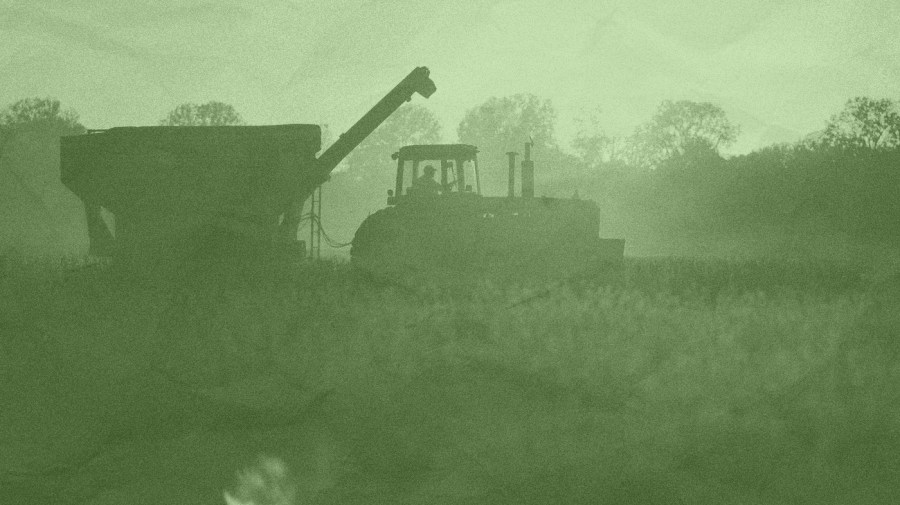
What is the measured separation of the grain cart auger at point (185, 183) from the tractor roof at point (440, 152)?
219 cm

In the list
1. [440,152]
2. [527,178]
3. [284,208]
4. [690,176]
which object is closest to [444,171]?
[440,152]

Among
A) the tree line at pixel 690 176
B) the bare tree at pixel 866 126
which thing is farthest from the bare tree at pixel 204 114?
the bare tree at pixel 866 126

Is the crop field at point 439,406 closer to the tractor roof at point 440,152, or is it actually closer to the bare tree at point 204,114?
the tractor roof at point 440,152

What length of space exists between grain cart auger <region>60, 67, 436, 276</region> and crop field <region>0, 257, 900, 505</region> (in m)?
2.40

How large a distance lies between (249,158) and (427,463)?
26.2 ft

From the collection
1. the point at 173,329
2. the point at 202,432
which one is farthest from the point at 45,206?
the point at 202,432

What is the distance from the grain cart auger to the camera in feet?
41.0

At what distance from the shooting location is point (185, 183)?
12.5 meters

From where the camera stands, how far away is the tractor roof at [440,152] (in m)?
14.7

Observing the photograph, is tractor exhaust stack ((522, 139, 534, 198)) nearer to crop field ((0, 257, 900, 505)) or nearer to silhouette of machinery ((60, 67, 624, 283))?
silhouette of machinery ((60, 67, 624, 283))

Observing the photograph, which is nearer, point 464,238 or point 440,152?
point 464,238

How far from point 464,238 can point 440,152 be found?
1702 millimetres

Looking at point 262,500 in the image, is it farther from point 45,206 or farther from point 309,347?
point 45,206

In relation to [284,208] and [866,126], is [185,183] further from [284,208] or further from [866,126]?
[866,126]
